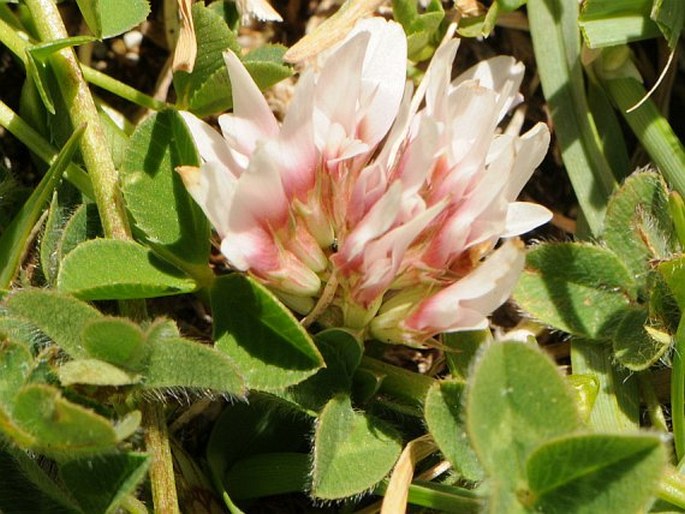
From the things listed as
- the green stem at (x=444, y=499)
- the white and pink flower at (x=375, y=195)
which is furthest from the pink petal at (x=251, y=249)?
the green stem at (x=444, y=499)

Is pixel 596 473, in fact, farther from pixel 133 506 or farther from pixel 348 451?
pixel 133 506

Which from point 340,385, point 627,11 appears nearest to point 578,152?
point 627,11

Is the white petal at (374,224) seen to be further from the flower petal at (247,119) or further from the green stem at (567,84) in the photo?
the green stem at (567,84)

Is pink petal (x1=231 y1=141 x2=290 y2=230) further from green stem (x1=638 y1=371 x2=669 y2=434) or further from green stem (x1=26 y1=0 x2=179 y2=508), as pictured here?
green stem (x1=638 y1=371 x2=669 y2=434)

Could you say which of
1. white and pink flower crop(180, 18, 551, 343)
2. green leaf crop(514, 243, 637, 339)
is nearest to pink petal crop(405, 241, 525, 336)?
white and pink flower crop(180, 18, 551, 343)

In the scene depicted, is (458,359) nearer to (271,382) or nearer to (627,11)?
(271,382)

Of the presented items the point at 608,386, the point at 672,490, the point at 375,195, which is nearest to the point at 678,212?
the point at 608,386
